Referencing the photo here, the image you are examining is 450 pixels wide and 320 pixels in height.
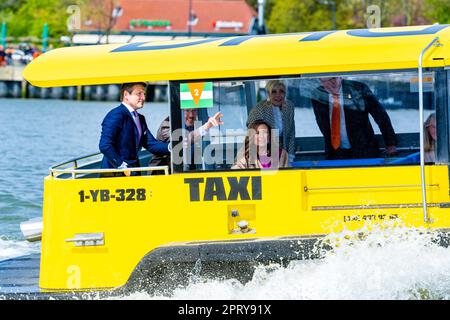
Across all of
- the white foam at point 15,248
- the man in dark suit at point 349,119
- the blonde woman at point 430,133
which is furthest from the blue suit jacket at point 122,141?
the white foam at point 15,248

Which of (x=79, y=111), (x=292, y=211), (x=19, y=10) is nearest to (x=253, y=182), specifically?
(x=292, y=211)

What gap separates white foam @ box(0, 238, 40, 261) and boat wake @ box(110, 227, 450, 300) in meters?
4.00

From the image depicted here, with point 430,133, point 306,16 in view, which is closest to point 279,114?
point 430,133

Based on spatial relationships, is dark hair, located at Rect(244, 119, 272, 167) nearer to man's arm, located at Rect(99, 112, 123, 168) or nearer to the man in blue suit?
the man in blue suit

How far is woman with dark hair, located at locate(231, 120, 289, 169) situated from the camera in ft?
29.7

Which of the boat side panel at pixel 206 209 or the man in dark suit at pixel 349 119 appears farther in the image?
the man in dark suit at pixel 349 119

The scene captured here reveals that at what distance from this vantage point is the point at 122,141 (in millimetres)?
A: 9336

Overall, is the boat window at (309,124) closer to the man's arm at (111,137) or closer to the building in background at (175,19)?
the man's arm at (111,137)

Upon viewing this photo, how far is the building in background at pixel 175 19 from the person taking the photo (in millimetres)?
101375

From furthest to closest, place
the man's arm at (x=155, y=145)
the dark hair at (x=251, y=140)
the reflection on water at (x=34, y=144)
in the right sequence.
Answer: the reflection on water at (x=34, y=144) < the man's arm at (x=155, y=145) < the dark hair at (x=251, y=140)

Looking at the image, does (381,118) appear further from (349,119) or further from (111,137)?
(111,137)

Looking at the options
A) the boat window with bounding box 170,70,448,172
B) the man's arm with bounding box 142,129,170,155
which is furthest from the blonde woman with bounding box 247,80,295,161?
the man's arm with bounding box 142,129,170,155

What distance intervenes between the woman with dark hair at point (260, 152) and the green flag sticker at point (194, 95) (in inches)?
17.4
